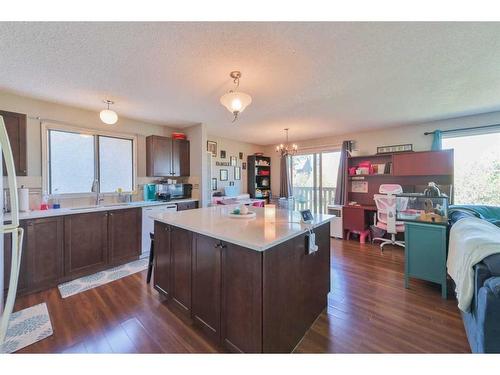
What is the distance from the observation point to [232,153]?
579cm

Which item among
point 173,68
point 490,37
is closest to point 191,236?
point 173,68

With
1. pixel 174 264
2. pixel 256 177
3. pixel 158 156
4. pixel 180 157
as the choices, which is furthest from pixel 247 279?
pixel 256 177

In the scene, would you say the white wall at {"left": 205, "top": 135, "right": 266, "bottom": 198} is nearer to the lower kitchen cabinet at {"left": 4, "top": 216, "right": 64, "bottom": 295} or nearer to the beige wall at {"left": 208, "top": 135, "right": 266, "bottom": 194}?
the beige wall at {"left": 208, "top": 135, "right": 266, "bottom": 194}

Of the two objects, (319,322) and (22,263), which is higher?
(22,263)

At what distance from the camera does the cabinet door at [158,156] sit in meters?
3.91

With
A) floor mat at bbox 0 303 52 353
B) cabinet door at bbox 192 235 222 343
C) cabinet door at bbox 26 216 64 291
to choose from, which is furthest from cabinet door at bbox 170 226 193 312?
cabinet door at bbox 26 216 64 291

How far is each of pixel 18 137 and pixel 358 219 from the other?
5.65 m

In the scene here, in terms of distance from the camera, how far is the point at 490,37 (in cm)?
162

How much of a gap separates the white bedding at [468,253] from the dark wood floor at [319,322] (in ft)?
1.47

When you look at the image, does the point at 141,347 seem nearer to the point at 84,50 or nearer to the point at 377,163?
the point at 84,50

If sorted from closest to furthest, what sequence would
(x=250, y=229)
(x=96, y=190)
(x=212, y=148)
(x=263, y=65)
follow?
(x=250, y=229) → (x=263, y=65) → (x=96, y=190) → (x=212, y=148)

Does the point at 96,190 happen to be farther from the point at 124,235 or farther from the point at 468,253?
the point at 468,253

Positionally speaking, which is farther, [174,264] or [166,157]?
[166,157]

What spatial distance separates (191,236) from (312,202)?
4.52 metres
